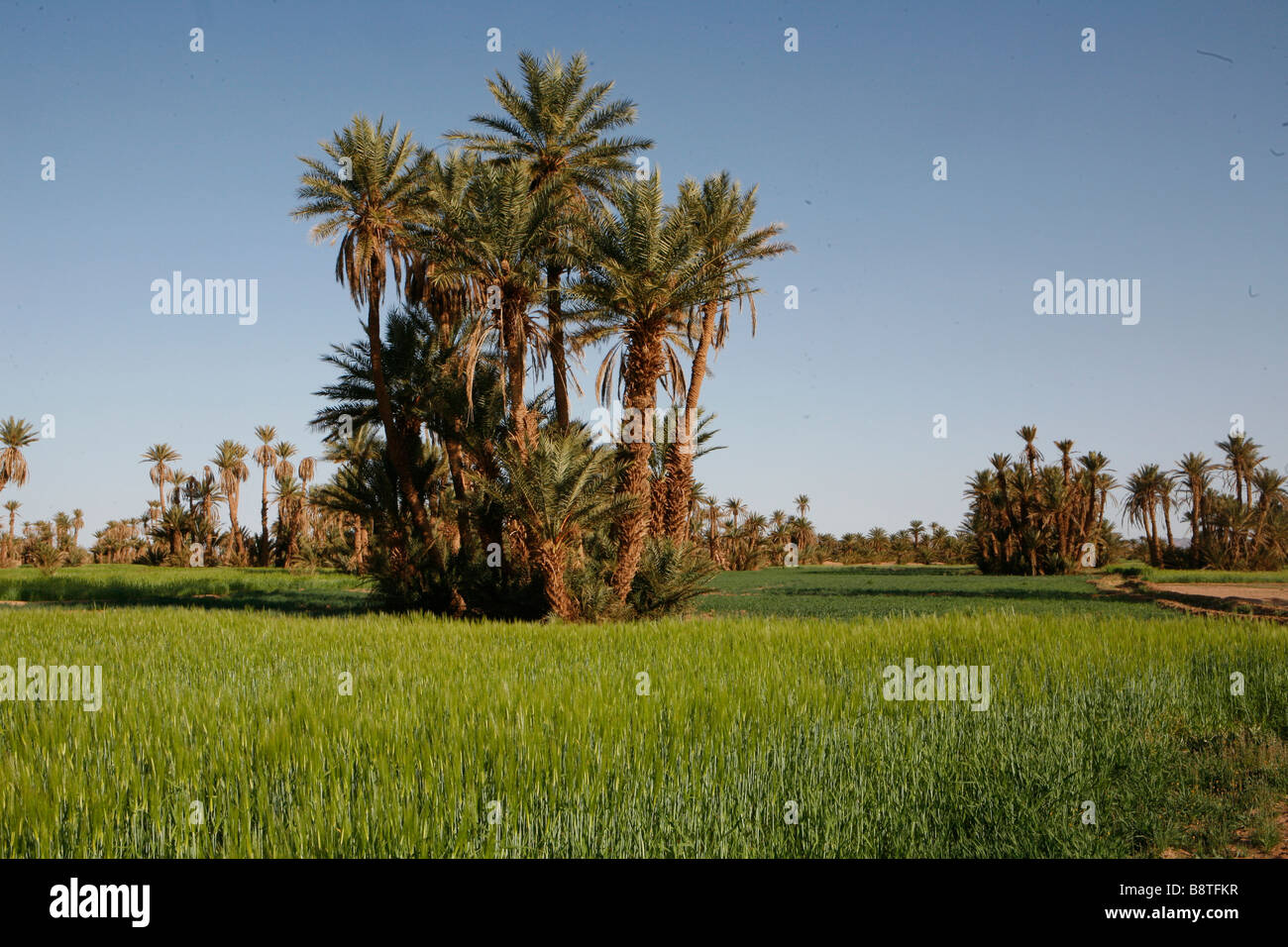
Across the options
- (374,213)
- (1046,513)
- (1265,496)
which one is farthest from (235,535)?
(1265,496)

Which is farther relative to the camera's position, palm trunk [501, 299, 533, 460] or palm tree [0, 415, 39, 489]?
palm tree [0, 415, 39, 489]

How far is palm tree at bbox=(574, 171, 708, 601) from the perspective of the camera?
19.2 meters

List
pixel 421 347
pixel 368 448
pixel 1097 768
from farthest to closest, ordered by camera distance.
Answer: pixel 368 448 < pixel 421 347 < pixel 1097 768

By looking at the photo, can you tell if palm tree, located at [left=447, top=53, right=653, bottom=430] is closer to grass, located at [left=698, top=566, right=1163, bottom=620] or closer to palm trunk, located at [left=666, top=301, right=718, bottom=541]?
palm trunk, located at [left=666, top=301, right=718, bottom=541]

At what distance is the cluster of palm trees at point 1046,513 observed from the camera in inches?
2136

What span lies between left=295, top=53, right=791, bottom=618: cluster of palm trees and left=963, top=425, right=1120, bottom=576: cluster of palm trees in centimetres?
3755

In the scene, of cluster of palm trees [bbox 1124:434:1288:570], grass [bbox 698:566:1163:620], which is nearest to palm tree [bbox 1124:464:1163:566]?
cluster of palm trees [bbox 1124:434:1288:570]

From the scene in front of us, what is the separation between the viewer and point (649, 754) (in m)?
6.13

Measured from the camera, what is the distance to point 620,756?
600cm

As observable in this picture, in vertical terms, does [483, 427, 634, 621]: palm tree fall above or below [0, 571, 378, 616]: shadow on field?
above
